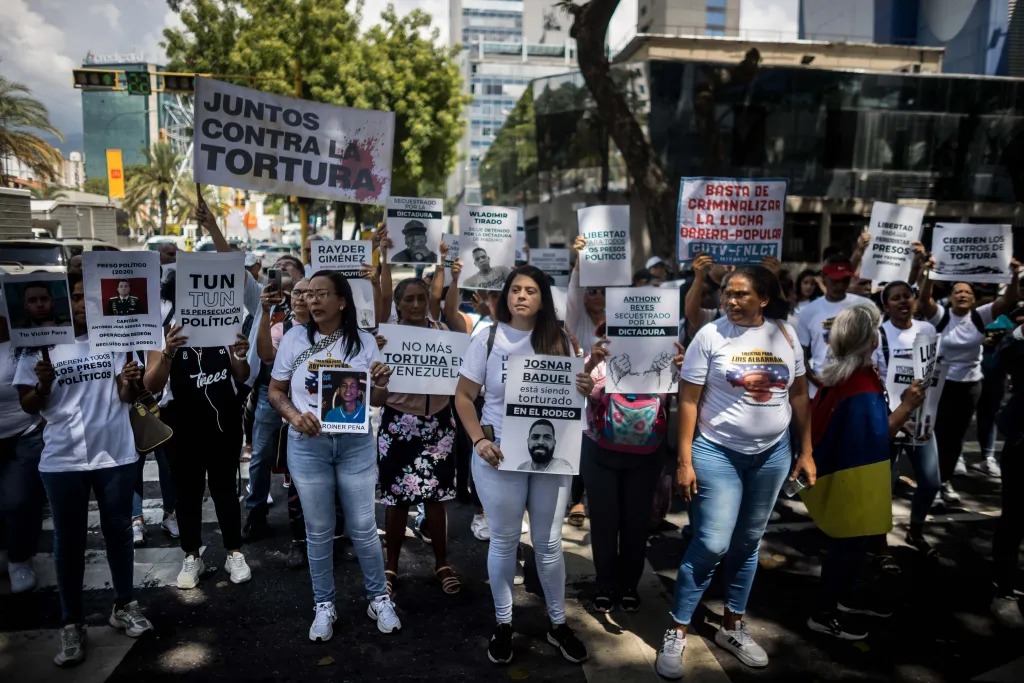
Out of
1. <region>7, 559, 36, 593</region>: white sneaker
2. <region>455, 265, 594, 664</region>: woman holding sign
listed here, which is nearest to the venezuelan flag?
<region>455, 265, 594, 664</region>: woman holding sign

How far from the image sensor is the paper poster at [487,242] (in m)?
5.72

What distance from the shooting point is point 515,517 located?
3.78 meters

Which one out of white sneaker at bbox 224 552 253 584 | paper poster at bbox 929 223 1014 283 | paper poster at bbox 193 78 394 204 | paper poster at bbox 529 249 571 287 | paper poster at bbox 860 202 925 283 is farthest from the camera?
paper poster at bbox 529 249 571 287

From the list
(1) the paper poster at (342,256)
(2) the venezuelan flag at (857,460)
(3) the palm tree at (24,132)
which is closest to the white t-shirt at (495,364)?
(2) the venezuelan flag at (857,460)

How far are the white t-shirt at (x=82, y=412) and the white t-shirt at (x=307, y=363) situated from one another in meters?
0.89

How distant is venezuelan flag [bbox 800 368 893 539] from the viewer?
4.05 meters

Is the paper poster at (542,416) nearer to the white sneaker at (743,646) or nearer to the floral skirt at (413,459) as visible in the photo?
the floral skirt at (413,459)

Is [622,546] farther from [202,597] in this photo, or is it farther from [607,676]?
[202,597]

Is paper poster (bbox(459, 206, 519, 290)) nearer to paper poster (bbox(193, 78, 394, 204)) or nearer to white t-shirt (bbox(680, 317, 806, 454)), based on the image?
paper poster (bbox(193, 78, 394, 204))

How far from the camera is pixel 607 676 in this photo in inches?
149

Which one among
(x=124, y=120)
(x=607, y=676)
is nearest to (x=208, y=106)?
(x=607, y=676)

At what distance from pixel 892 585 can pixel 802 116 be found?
23966 mm

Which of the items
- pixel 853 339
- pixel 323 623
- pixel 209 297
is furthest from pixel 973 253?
pixel 209 297

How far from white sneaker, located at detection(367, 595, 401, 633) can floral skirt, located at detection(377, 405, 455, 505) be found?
617mm
